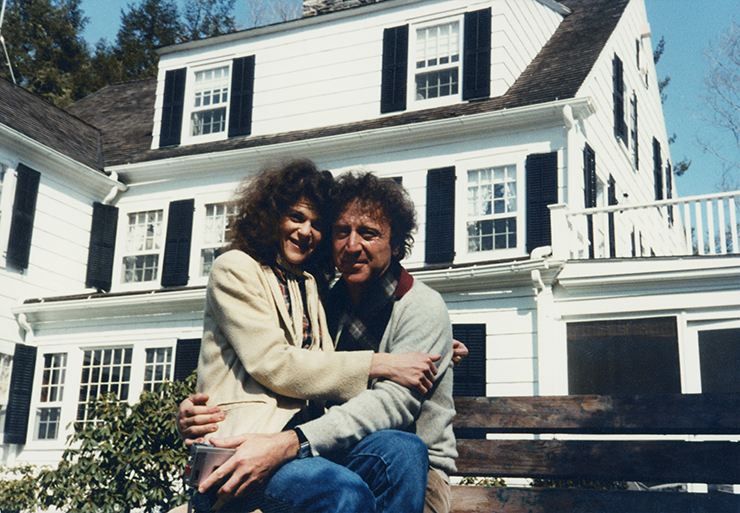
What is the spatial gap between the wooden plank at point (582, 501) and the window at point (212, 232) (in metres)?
12.0

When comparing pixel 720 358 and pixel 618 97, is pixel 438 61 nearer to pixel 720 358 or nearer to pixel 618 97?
pixel 618 97

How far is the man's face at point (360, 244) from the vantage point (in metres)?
3.20

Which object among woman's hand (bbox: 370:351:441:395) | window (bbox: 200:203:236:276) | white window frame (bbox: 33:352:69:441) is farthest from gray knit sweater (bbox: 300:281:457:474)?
white window frame (bbox: 33:352:69:441)

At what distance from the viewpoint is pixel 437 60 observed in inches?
555

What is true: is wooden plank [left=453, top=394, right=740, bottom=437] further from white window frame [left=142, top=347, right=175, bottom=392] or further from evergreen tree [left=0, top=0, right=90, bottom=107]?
evergreen tree [left=0, top=0, right=90, bottom=107]

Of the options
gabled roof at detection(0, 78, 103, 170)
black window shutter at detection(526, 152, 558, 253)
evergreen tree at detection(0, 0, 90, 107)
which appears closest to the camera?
black window shutter at detection(526, 152, 558, 253)

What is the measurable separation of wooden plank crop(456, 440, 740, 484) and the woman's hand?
74cm

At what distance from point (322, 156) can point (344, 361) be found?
12.0m

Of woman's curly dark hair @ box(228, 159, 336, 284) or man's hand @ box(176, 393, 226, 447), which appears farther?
woman's curly dark hair @ box(228, 159, 336, 284)

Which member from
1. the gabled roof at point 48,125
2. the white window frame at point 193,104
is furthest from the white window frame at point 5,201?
the white window frame at point 193,104

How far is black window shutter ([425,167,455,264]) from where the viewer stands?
1284 cm

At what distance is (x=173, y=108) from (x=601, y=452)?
1450 cm

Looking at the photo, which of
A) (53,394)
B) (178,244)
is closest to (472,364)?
(178,244)

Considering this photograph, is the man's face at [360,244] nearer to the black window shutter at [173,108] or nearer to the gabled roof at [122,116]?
the black window shutter at [173,108]
